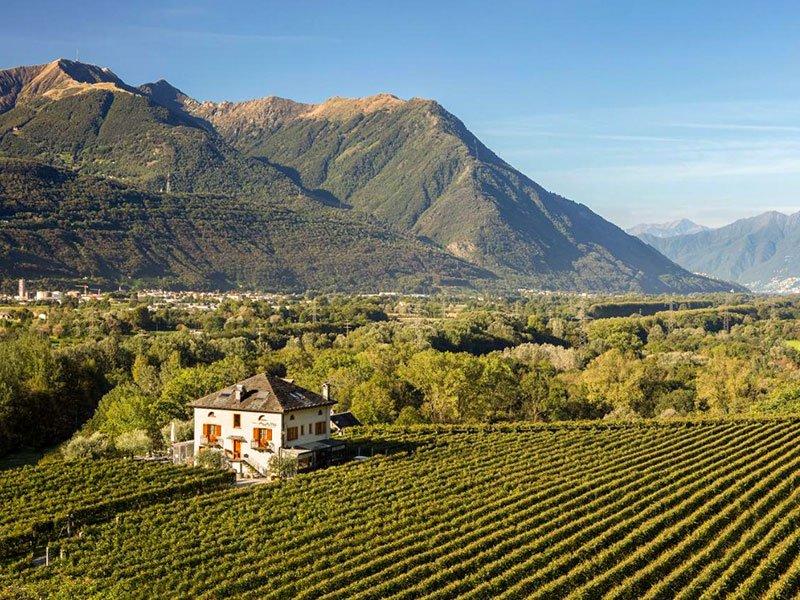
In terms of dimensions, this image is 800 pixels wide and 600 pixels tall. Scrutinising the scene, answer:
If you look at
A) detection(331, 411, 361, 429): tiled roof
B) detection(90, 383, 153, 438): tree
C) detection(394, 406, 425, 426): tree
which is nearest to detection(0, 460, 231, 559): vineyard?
detection(90, 383, 153, 438): tree

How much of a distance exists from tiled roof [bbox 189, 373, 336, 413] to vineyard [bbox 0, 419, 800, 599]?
524 centimetres

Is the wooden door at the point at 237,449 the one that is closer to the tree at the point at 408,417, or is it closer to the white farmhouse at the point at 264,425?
the white farmhouse at the point at 264,425

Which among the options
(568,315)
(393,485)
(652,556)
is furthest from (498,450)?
(568,315)

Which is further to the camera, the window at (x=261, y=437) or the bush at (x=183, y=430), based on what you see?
the bush at (x=183, y=430)

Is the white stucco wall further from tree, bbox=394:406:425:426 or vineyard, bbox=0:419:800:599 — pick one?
tree, bbox=394:406:425:426

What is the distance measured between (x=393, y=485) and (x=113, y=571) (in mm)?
14867

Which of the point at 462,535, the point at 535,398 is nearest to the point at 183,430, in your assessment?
the point at 462,535

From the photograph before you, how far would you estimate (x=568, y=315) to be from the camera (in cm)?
18038

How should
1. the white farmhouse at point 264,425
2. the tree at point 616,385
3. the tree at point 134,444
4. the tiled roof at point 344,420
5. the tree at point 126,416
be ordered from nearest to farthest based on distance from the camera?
the white farmhouse at point 264,425 < the tree at point 134,444 < the tree at point 126,416 < the tiled roof at point 344,420 < the tree at point 616,385

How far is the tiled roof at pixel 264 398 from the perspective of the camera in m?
48.4

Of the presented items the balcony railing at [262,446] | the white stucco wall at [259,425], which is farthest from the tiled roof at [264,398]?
the balcony railing at [262,446]

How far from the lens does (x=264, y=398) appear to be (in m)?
49.1

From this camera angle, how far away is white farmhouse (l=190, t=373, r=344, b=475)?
4775cm

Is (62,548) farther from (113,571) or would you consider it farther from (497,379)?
(497,379)
